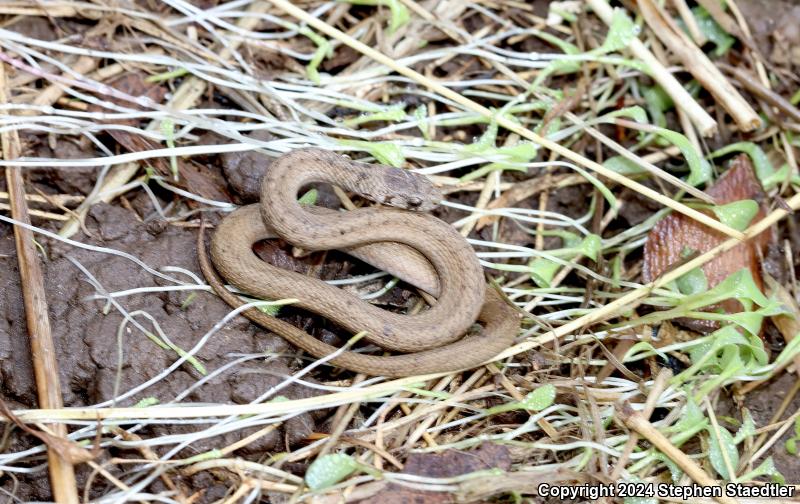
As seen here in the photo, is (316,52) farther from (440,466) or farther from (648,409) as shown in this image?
(648,409)

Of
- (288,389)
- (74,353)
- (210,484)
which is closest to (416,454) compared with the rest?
(288,389)

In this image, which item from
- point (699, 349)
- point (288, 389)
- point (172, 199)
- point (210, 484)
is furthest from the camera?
point (172, 199)

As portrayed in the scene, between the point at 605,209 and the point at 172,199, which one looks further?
the point at 605,209

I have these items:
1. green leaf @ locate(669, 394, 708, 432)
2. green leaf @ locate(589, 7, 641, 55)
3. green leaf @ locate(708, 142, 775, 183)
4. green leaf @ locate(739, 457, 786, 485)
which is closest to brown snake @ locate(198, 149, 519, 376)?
green leaf @ locate(669, 394, 708, 432)

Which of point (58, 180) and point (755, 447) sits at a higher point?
point (58, 180)

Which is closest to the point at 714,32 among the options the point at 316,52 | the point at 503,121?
the point at 503,121

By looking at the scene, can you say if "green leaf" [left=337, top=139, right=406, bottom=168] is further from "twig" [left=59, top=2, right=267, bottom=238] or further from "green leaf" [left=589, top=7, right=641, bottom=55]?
"green leaf" [left=589, top=7, right=641, bottom=55]

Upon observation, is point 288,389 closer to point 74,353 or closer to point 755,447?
point 74,353

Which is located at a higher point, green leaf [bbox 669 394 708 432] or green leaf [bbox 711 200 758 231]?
green leaf [bbox 711 200 758 231]
